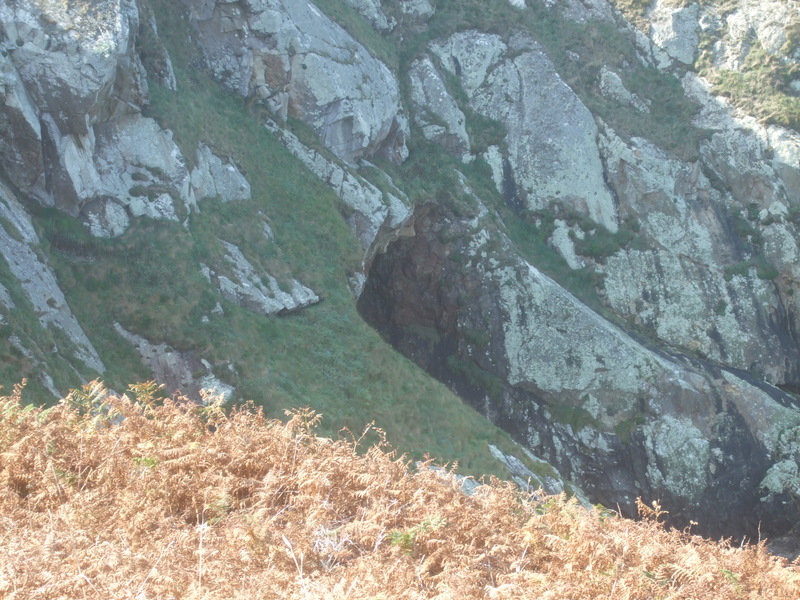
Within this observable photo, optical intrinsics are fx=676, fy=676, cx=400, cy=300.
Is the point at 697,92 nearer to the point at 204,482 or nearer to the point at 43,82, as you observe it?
the point at 43,82

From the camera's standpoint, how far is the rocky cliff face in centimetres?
1496

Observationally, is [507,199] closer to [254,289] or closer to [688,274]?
[688,274]

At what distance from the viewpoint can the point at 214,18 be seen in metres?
22.0

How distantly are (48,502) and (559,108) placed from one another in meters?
27.4

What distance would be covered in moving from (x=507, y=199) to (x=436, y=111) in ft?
15.7

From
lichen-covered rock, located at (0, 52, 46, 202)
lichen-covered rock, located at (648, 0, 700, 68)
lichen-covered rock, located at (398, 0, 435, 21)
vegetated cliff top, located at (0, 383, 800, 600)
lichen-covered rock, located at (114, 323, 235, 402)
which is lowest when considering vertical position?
lichen-covered rock, located at (114, 323, 235, 402)

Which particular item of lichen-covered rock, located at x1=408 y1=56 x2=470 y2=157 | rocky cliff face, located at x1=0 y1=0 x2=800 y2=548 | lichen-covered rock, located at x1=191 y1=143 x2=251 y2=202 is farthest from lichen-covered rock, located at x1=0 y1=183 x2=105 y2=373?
lichen-covered rock, located at x1=408 y1=56 x2=470 y2=157

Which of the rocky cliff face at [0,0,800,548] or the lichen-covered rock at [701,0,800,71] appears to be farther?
the lichen-covered rock at [701,0,800,71]

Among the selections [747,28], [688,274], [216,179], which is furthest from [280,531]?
[747,28]

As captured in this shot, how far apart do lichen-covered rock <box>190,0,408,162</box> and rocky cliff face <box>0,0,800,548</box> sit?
0.08m

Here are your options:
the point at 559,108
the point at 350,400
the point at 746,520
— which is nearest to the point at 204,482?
the point at 350,400

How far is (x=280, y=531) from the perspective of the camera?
5.17 meters

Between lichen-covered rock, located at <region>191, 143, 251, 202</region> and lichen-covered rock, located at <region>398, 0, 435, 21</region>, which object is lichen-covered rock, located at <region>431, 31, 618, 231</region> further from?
lichen-covered rock, located at <region>191, 143, 251, 202</region>

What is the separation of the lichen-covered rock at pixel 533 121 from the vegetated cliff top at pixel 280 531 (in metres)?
22.9
